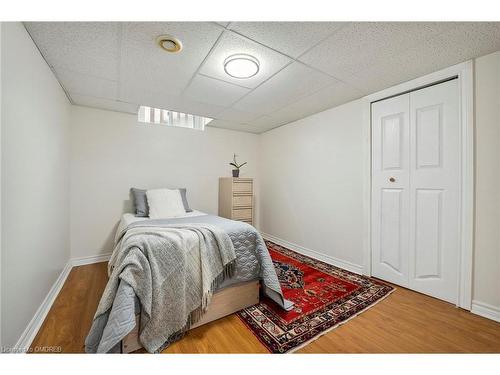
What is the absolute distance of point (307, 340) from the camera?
4.36ft

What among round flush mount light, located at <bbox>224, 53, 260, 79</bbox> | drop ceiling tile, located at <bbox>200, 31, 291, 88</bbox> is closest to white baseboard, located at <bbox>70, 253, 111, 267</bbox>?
drop ceiling tile, located at <bbox>200, 31, 291, 88</bbox>

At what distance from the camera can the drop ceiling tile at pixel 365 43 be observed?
51.6 inches

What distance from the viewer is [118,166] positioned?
287 cm

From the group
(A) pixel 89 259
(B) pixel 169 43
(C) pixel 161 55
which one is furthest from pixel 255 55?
(A) pixel 89 259

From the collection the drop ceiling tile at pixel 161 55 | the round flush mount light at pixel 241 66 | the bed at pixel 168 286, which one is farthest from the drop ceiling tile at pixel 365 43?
the bed at pixel 168 286

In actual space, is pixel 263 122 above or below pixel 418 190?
above

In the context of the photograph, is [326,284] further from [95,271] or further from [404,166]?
[95,271]

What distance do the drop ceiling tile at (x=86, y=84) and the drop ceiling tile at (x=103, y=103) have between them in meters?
0.12

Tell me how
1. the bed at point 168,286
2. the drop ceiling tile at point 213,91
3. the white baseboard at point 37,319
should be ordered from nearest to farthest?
the bed at point 168,286, the white baseboard at point 37,319, the drop ceiling tile at point 213,91

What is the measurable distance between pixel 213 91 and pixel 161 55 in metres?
0.73

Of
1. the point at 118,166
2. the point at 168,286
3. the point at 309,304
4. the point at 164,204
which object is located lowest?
the point at 309,304

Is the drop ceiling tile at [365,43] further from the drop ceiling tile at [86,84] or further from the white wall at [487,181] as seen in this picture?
the drop ceiling tile at [86,84]

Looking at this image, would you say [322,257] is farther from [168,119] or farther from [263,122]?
[168,119]

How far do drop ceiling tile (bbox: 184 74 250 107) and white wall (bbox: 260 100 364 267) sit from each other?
1.28 m
